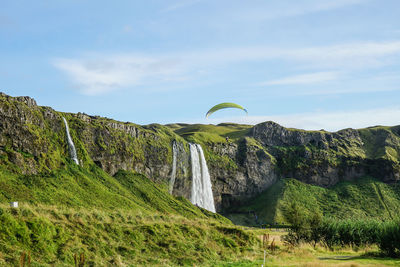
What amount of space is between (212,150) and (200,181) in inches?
559

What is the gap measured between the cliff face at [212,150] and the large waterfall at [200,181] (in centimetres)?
277

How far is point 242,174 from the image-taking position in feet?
436

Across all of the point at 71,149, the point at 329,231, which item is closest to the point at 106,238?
the point at 329,231

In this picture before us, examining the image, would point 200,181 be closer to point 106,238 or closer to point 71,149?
point 71,149

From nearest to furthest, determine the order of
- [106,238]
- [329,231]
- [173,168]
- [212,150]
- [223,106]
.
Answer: [106,238] < [329,231] < [223,106] < [173,168] < [212,150]

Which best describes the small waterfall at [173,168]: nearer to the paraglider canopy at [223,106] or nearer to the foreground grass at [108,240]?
the paraglider canopy at [223,106]

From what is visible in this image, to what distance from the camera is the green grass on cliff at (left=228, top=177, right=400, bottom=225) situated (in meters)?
119

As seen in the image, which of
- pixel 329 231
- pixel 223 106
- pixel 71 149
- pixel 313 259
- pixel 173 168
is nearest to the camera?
pixel 313 259

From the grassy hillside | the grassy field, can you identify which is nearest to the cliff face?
the grassy hillside

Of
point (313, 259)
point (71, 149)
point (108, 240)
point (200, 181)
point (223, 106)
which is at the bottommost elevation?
point (313, 259)

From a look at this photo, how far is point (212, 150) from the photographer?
5138 inches

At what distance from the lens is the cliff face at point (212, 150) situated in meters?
74.8

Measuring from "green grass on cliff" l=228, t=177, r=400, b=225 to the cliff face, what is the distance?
4413mm

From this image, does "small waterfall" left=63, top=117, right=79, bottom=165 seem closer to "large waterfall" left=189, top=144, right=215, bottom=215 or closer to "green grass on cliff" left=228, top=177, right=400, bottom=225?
"large waterfall" left=189, top=144, right=215, bottom=215
